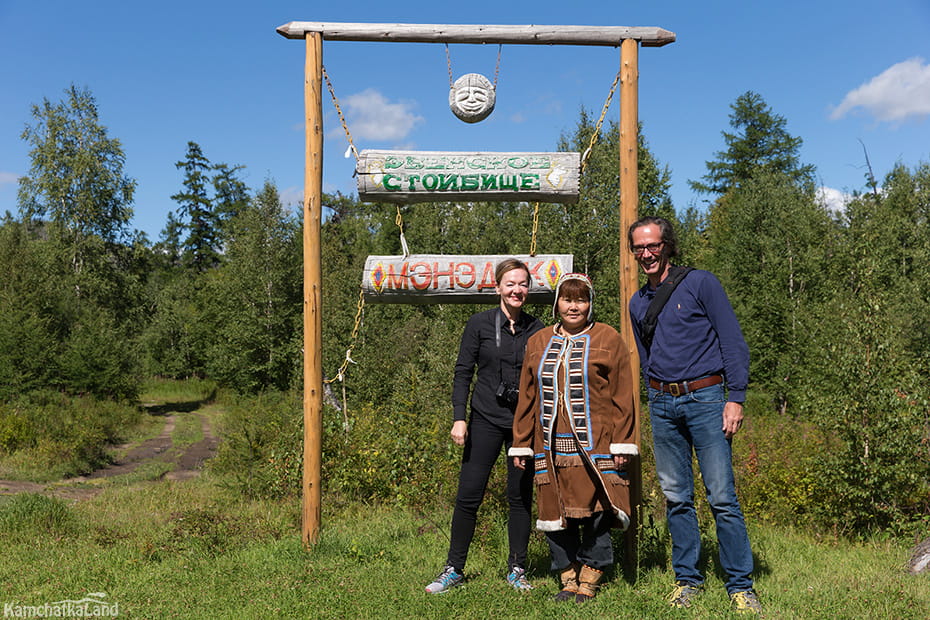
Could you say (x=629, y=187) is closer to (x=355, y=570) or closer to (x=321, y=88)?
(x=321, y=88)

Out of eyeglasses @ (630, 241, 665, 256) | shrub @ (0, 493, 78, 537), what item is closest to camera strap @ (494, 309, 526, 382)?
eyeglasses @ (630, 241, 665, 256)

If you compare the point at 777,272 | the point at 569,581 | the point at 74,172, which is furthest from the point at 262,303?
the point at 569,581

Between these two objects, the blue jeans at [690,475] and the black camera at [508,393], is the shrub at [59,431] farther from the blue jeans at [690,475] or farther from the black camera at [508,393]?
the blue jeans at [690,475]

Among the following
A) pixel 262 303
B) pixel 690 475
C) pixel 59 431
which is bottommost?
pixel 59 431

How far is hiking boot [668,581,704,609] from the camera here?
3.83 m

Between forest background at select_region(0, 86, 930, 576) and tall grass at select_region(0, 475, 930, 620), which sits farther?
forest background at select_region(0, 86, 930, 576)

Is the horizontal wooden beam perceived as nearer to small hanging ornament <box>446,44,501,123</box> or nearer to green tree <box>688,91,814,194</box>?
small hanging ornament <box>446,44,501,123</box>

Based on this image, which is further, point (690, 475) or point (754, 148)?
point (754, 148)

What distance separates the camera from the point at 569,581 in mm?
4004

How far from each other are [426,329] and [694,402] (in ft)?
56.3

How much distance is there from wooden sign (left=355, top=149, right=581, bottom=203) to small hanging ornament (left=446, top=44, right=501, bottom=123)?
0.44 meters

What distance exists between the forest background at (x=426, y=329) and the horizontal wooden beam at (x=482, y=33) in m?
1.63

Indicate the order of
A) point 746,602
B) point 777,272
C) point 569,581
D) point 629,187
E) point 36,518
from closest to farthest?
1. point 746,602
2. point 569,581
3. point 629,187
4. point 36,518
5. point 777,272

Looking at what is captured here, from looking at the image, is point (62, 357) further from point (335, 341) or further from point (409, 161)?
point (409, 161)
